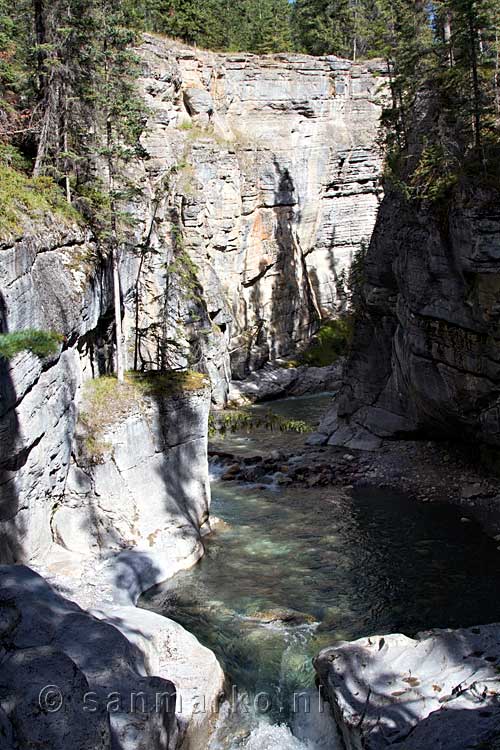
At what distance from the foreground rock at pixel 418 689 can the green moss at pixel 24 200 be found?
11.9 meters

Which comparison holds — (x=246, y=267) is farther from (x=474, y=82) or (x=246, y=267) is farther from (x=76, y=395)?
(x=76, y=395)

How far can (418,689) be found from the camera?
10.0 meters

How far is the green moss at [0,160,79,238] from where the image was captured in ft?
51.5

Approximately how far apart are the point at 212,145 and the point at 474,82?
26.9 metres

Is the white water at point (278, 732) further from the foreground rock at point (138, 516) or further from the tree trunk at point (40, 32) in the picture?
the tree trunk at point (40, 32)

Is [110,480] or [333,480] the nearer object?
[110,480]

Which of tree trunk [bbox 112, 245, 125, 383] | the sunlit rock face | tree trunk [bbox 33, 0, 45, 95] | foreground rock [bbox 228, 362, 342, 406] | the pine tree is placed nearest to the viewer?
tree trunk [bbox 112, 245, 125, 383]

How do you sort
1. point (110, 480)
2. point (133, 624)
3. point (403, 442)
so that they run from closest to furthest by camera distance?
point (133, 624), point (110, 480), point (403, 442)

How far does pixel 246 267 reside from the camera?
158 feet

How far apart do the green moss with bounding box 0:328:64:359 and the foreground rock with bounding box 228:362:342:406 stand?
26.2 metres

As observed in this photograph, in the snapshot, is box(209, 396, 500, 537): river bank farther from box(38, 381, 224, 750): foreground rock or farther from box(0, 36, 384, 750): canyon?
box(38, 381, 224, 750): foreground rock

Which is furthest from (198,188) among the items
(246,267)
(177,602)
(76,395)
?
(177,602)

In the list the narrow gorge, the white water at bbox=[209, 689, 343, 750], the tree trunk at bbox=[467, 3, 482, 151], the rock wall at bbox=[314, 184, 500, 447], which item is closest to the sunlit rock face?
the narrow gorge

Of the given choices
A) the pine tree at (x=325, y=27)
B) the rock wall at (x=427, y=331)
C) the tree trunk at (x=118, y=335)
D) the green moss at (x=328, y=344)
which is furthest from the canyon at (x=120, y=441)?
the pine tree at (x=325, y=27)
